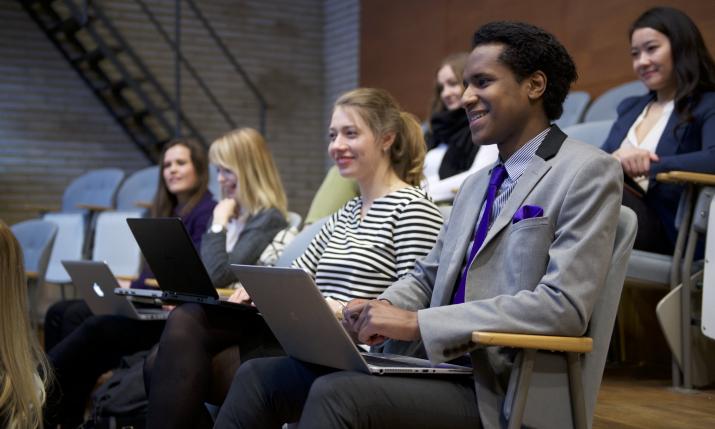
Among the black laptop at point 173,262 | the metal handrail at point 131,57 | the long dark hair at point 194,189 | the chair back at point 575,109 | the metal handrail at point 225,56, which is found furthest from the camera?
the metal handrail at point 225,56

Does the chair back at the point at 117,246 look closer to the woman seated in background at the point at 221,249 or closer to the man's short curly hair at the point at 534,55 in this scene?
the woman seated in background at the point at 221,249

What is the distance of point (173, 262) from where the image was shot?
2.58m

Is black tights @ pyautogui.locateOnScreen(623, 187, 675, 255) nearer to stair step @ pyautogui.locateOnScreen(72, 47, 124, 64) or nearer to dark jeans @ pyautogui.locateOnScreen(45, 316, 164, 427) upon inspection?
dark jeans @ pyautogui.locateOnScreen(45, 316, 164, 427)

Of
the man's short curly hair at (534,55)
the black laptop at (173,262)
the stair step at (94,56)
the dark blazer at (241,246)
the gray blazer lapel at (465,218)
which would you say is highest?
the man's short curly hair at (534,55)

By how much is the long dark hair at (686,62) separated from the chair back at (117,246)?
3.15 metres

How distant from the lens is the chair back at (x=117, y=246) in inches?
200

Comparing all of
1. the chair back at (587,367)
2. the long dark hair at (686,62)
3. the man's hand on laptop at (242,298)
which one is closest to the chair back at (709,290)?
the long dark hair at (686,62)

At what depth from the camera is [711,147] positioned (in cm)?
279

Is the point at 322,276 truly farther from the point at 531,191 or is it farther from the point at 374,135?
the point at 531,191

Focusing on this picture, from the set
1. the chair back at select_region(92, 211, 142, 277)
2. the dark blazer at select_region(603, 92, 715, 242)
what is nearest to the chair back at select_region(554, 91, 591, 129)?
the dark blazer at select_region(603, 92, 715, 242)

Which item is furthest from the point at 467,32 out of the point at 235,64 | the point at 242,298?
the point at 242,298

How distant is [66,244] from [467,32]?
3368mm

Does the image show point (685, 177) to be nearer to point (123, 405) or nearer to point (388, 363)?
point (388, 363)

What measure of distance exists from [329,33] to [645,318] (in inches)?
253
